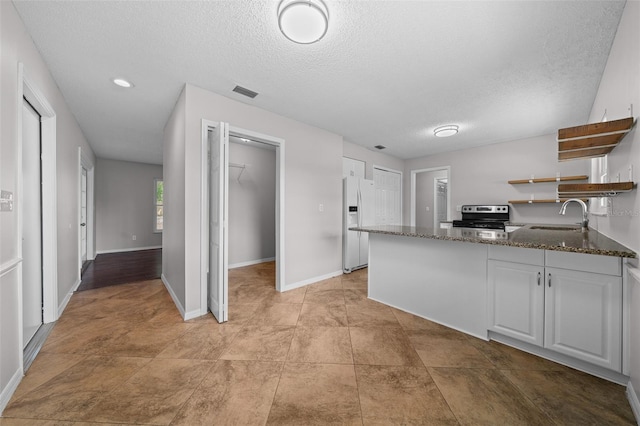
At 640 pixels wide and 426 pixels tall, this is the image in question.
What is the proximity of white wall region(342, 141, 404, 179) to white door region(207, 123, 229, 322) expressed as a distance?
2789 mm

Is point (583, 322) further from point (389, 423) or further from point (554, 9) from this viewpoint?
point (554, 9)

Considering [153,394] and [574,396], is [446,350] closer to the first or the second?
[574,396]

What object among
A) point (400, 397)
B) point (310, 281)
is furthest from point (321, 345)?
point (310, 281)

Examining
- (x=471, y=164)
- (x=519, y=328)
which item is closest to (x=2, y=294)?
(x=519, y=328)

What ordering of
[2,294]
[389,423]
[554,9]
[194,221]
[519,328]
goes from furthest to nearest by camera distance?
[194,221] < [519,328] < [554,9] < [2,294] < [389,423]

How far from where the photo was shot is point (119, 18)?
175 centimetres

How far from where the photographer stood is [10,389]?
151cm

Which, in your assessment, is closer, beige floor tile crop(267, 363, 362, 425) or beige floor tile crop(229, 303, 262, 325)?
beige floor tile crop(267, 363, 362, 425)

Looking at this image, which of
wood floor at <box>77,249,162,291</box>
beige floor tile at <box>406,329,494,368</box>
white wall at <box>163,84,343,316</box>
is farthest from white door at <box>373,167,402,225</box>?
wood floor at <box>77,249,162,291</box>

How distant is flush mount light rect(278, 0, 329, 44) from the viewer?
153 centimetres

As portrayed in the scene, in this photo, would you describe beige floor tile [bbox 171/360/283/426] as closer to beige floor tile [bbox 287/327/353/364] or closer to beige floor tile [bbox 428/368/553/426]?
beige floor tile [bbox 287/327/353/364]

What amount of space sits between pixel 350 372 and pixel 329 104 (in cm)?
294

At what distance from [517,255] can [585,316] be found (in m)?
0.53

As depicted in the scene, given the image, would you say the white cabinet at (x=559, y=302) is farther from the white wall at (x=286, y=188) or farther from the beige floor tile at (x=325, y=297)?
the white wall at (x=286, y=188)
